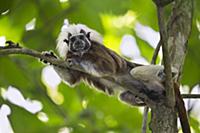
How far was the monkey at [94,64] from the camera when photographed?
3.95m

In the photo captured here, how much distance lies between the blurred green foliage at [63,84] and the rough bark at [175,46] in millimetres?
267

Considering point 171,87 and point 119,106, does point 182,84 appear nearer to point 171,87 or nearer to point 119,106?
point 119,106

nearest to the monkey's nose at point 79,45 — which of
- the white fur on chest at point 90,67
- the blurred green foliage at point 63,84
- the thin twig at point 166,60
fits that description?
the white fur on chest at point 90,67

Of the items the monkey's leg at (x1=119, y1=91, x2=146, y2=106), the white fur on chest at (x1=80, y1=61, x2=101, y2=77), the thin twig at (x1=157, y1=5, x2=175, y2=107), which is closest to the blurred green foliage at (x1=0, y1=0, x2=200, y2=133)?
the monkey's leg at (x1=119, y1=91, x2=146, y2=106)

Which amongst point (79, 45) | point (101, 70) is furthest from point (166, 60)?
point (79, 45)

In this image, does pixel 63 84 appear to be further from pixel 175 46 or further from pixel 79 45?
pixel 175 46

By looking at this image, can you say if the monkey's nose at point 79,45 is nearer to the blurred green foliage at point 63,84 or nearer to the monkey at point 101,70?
the monkey at point 101,70

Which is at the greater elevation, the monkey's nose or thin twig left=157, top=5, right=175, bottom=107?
the monkey's nose

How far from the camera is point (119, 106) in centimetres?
420

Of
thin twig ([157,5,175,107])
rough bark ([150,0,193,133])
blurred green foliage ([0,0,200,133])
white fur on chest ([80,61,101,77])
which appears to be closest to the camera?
thin twig ([157,5,175,107])

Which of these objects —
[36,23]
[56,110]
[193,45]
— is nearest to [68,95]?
[56,110]

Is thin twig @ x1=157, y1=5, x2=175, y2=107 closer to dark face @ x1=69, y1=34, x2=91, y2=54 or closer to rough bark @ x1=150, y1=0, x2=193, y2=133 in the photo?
rough bark @ x1=150, y1=0, x2=193, y2=133

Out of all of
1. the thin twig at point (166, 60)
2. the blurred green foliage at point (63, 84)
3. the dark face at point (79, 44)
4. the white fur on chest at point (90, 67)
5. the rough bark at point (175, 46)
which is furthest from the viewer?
the dark face at point (79, 44)

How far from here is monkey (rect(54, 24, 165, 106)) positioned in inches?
156
